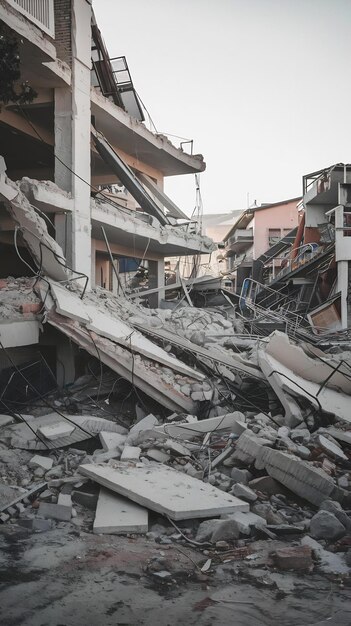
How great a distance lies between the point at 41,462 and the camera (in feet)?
17.0

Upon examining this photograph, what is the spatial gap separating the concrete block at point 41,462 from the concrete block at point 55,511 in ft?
3.32

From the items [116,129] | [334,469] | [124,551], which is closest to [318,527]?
[334,469]

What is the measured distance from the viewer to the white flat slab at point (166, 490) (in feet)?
12.8

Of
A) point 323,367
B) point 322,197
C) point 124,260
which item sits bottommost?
point 323,367

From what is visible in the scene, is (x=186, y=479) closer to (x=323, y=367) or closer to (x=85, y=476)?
(x=85, y=476)

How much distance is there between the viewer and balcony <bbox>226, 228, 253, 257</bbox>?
41.5 metres

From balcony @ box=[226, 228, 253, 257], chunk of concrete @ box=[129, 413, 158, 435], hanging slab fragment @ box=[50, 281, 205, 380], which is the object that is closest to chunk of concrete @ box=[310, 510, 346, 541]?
chunk of concrete @ box=[129, 413, 158, 435]

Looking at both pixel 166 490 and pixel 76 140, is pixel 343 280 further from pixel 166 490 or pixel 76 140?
pixel 166 490

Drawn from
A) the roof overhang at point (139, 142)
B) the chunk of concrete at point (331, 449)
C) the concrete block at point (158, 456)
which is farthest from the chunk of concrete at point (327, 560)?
the roof overhang at point (139, 142)

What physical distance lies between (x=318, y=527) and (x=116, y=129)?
13290 millimetres

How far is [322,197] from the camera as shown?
22.5 m

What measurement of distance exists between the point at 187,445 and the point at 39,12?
29.0ft

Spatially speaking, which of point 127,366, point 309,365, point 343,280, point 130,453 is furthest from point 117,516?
point 343,280

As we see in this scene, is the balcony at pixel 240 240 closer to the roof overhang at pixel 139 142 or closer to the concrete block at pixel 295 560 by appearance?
the roof overhang at pixel 139 142
